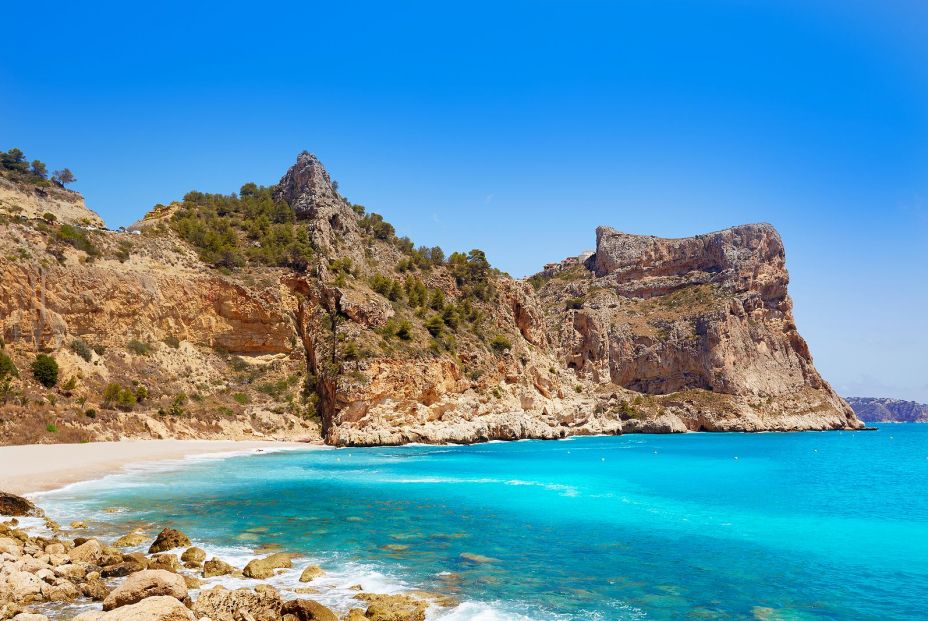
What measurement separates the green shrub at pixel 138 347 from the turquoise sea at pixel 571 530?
684 inches

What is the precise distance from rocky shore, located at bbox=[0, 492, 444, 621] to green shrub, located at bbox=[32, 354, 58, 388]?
28.5 meters

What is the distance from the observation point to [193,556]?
39.2ft

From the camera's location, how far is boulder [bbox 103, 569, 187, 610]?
8.90 metres

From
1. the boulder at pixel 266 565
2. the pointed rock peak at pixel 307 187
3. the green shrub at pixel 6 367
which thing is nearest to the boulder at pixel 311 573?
the boulder at pixel 266 565

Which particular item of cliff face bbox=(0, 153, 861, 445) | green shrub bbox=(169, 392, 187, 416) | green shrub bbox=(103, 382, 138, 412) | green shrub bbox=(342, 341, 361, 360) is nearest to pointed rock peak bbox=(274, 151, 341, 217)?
cliff face bbox=(0, 153, 861, 445)

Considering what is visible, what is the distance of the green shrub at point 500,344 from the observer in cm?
6312

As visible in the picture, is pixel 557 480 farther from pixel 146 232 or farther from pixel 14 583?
pixel 146 232

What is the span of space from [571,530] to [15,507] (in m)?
14.6

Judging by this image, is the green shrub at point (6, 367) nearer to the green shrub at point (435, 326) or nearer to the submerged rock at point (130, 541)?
the submerged rock at point (130, 541)

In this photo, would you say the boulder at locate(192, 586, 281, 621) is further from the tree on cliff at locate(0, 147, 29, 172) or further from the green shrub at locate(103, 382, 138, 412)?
the tree on cliff at locate(0, 147, 29, 172)

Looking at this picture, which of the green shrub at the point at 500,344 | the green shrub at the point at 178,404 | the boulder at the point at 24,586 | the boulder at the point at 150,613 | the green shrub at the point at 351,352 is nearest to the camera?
the boulder at the point at 150,613

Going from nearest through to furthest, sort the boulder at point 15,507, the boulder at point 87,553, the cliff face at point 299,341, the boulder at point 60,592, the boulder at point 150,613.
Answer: the boulder at point 150,613 → the boulder at point 60,592 → the boulder at point 87,553 → the boulder at point 15,507 → the cliff face at point 299,341

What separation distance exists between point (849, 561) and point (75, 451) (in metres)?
33.3

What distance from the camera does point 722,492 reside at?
2386cm
